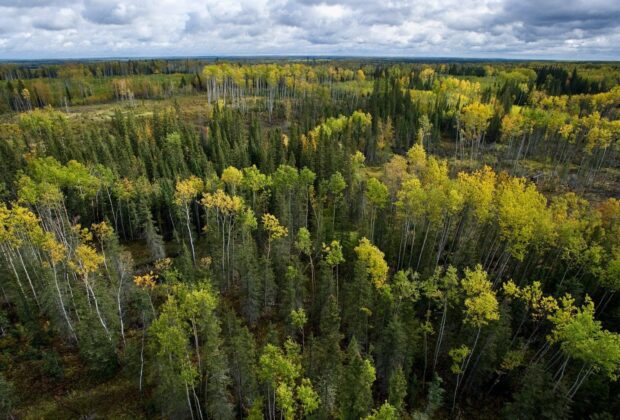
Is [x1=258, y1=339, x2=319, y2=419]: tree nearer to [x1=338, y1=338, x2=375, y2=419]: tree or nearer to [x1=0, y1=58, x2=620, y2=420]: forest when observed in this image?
[x1=0, y1=58, x2=620, y2=420]: forest

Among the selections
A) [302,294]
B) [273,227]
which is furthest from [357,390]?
[273,227]

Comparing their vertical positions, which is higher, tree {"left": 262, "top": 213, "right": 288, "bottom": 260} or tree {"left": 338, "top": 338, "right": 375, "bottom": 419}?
tree {"left": 262, "top": 213, "right": 288, "bottom": 260}

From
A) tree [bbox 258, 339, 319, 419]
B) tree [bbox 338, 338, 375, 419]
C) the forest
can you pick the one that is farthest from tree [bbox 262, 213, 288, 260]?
tree [bbox 338, 338, 375, 419]

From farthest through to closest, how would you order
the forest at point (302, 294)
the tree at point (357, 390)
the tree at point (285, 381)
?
the forest at point (302, 294) < the tree at point (357, 390) < the tree at point (285, 381)

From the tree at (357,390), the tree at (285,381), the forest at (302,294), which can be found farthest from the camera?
the forest at (302,294)

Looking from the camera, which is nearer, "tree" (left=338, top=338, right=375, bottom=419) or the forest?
"tree" (left=338, top=338, right=375, bottom=419)

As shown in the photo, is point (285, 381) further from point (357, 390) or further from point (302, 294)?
point (302, 294)

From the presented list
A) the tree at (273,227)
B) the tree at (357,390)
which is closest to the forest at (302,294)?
the tree at (357,390)

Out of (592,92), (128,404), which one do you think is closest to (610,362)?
(128,404)

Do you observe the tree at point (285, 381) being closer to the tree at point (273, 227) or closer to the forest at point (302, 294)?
the forest at point (302, 294)

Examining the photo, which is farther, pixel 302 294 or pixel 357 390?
pixel 302 294

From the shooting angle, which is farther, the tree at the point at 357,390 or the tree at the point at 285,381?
the tree at the point at 357,390
